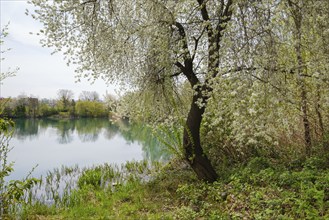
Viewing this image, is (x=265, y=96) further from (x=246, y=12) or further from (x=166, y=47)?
(x=166, y=47)

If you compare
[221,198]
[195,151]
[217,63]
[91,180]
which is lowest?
[91,180]

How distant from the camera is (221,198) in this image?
4.14 m

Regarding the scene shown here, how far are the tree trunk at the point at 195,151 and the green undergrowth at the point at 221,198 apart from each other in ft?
0.71

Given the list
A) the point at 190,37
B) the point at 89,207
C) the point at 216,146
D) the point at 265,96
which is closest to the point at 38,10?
the point at 190,37

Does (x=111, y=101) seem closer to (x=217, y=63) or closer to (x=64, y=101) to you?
(x=217, y=63)

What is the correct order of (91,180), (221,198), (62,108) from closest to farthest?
(221,198), (91,180), (62,108)

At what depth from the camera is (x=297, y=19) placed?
11.1 feet

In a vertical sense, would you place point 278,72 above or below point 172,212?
above

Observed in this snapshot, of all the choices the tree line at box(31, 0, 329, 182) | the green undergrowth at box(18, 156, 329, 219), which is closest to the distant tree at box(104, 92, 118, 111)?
the tree line at box(31, 0, 329, 182)

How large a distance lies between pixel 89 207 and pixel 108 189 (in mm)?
1451

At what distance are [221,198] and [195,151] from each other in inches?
49.3

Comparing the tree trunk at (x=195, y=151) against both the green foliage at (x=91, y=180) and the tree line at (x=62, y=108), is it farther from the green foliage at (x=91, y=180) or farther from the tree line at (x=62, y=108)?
the tree line at (x=62, y=108)

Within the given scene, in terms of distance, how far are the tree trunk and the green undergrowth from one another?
22 cm

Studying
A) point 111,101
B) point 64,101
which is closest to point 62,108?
point 64,101
